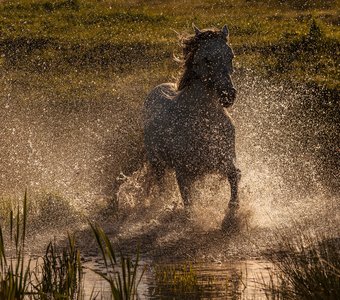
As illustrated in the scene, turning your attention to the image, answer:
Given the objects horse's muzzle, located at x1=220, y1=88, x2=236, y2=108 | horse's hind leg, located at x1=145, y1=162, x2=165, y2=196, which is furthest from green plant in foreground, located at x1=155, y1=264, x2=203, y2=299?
horse's hind leg, located at x1=145, y1=162, x2=165, y2=196

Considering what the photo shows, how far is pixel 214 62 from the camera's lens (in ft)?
39.9

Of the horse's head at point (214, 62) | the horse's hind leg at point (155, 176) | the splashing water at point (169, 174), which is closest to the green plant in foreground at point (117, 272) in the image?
the splashing water at point (169, 174)

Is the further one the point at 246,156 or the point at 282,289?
the point at 246,156

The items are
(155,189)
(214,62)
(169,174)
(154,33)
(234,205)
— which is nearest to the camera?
(234,205)

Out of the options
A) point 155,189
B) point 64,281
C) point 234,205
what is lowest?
point 64,281

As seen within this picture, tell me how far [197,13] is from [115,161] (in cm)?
1596

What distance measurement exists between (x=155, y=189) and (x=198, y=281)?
489cm

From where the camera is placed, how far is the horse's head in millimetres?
12086

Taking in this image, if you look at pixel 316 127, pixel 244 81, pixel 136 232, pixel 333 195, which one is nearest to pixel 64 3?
pixel 244 81

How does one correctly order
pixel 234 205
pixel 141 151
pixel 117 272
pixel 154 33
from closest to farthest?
pixel 117 272 < pixel 234 205 < pixel 141 151 < pixel 154 33

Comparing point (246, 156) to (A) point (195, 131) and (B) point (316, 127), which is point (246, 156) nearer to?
(B) point (316, 127)

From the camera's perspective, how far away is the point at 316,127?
17375 millimetres

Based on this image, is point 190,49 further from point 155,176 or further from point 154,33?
point 154,33

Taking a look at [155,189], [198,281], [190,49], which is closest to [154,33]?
[155,189]
